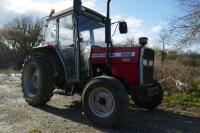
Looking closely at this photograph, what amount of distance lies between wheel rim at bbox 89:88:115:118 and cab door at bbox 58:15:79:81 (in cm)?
120

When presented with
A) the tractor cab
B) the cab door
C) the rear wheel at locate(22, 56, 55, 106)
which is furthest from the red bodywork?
the rear wheel at locate(22, 56, 55, 106)

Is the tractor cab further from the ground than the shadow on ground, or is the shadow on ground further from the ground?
the tractor cab

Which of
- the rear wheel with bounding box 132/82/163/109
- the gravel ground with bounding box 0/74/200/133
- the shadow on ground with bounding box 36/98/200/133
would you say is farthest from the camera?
the rear wheel with bounding box 132/82/163/109

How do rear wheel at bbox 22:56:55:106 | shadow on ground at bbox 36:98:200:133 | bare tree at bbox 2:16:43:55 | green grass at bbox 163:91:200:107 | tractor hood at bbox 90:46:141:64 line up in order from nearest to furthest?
shadow on ground at bbox 36:98:200:133, tractor hood at bbox 90:46:141:64, rear wheel at bbox 22:56:55:106, green grass at bbox 163:91:200:107, bare tree at bbox 2:16:43:55

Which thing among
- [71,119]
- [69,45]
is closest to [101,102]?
[71,119]

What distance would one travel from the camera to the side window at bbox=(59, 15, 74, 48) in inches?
340

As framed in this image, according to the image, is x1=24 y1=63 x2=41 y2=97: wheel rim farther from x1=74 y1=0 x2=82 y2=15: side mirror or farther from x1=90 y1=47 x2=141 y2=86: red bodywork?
x1=90 y1=47 x2=141 y2=86: red bodywork

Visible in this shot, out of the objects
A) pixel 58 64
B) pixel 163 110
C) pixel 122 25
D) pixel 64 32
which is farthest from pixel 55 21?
pixel 163 110

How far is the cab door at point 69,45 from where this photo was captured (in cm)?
845

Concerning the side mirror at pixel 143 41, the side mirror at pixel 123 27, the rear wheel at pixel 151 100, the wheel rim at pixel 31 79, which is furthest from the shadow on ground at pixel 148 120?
the side mirror at pixel 123 27

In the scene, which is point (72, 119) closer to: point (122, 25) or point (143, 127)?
point (143, 127)

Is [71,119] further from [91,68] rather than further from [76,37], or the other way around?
[76,37]

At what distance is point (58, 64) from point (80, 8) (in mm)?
1732

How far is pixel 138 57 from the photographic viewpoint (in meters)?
7.50
